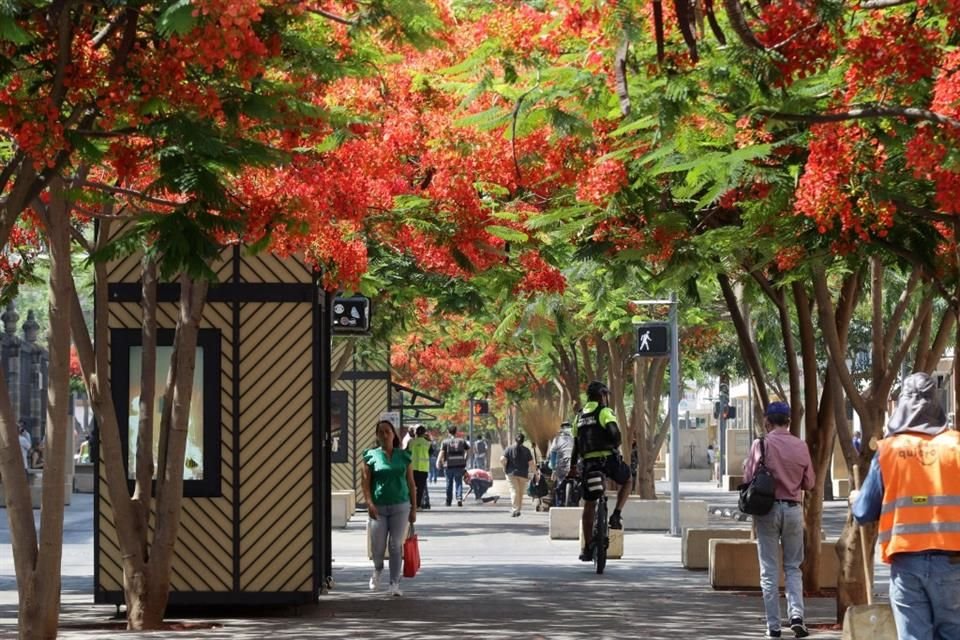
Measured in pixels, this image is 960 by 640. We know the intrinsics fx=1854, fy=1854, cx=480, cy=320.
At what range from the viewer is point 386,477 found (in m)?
17.7

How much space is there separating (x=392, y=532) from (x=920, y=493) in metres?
10.0

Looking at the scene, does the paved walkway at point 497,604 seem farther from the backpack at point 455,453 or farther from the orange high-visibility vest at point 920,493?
the backpack at point 455,453

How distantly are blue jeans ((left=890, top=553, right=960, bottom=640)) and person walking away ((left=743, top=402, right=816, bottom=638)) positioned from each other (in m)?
5.52

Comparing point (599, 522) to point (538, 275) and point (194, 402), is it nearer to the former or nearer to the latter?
point (538, 275)

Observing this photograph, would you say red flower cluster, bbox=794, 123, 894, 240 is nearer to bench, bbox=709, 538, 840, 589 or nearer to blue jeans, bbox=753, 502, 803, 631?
blue jeans, bbox=753, 502, 803, 631

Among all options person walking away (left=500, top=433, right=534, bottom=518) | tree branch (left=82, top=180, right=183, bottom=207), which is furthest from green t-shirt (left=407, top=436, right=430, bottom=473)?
tree branch (left=82, top=180, right=183, bottom=207)

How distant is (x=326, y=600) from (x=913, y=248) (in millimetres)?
7083

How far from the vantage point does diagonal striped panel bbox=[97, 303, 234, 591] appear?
15.7m

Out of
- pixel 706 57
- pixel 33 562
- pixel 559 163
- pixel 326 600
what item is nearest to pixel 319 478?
pixel 326 600

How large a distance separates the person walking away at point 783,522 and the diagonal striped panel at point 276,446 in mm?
4037

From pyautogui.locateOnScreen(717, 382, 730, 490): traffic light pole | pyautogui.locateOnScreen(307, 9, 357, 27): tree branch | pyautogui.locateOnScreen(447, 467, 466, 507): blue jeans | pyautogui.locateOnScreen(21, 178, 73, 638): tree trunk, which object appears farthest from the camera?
pyautogui.locateOnScreen(717, 382, 730, 490): traffic light pole

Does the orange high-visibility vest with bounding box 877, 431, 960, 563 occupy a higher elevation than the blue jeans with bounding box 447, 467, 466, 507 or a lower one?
lower

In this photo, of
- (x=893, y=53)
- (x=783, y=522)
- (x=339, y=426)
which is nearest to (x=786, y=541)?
(x=783, y=522)

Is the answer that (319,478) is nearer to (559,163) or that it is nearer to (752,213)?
(559,163)
